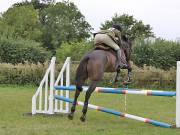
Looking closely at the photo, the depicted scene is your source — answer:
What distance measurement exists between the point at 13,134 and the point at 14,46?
2486cm

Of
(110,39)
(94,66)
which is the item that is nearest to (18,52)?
(110,39)

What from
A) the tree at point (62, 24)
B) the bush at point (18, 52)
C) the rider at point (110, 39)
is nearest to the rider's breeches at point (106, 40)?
the rider at point (110, 39)

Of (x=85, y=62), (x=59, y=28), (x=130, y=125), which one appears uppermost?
(x=59, y=28)

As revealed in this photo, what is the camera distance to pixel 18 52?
1262 inches

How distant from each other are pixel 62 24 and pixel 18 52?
36566mm

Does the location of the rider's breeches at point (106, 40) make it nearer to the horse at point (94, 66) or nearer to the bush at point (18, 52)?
the horse at point (94, 66)

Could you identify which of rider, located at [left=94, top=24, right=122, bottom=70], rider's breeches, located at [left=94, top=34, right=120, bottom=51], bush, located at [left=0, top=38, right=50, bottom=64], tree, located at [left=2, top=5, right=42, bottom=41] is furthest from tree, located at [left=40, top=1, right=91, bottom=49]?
rider's breeches, located at [left=94, top=34, right=120, bottom=51]

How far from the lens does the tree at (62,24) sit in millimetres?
67375

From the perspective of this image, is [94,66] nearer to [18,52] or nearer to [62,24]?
[18,52]

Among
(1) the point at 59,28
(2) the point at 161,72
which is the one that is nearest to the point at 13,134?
(2) the point at 161,72

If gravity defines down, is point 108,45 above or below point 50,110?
above

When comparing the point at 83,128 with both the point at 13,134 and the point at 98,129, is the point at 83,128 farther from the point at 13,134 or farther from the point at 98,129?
the point at 13,134

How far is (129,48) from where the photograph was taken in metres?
10.5

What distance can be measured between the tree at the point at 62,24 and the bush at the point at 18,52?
33.4 metres
